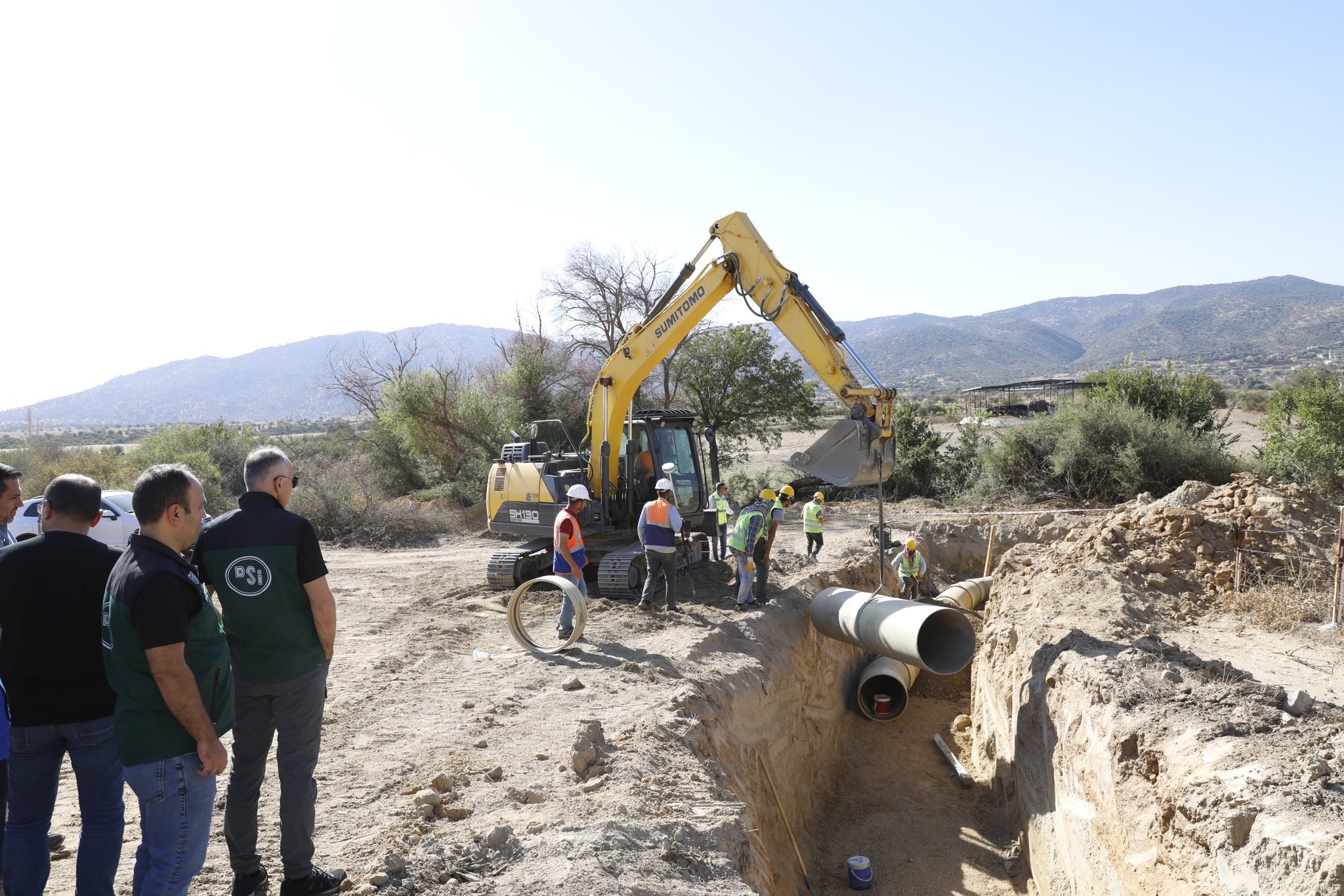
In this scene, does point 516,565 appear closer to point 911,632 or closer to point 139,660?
point 911,632

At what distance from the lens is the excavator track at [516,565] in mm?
11320

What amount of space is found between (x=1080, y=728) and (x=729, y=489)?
16.7m

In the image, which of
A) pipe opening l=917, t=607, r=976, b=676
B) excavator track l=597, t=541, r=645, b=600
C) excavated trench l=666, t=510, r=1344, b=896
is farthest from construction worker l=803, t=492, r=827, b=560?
pipe opening l=917, t=607, r=976, b=676

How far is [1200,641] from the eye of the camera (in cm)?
887

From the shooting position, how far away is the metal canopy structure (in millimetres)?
35344

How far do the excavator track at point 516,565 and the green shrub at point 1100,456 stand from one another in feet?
45.8

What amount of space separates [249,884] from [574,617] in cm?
454

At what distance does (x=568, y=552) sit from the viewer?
8.43 m

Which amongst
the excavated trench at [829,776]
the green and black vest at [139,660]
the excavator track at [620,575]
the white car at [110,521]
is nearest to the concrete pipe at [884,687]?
the excavated trench at [829,776]

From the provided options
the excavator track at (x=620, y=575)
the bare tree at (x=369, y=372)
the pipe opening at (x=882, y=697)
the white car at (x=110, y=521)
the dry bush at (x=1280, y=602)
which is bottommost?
the pipe opening at (x=882, y=697)

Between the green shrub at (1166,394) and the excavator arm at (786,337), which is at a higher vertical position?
the excavator arm at (786,337)

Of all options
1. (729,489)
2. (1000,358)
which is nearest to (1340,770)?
(729,489)

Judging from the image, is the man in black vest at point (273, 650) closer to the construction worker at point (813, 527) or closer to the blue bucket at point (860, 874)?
the blue bucket at point (860, 874)

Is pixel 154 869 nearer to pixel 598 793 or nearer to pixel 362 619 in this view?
pixel 598 793
